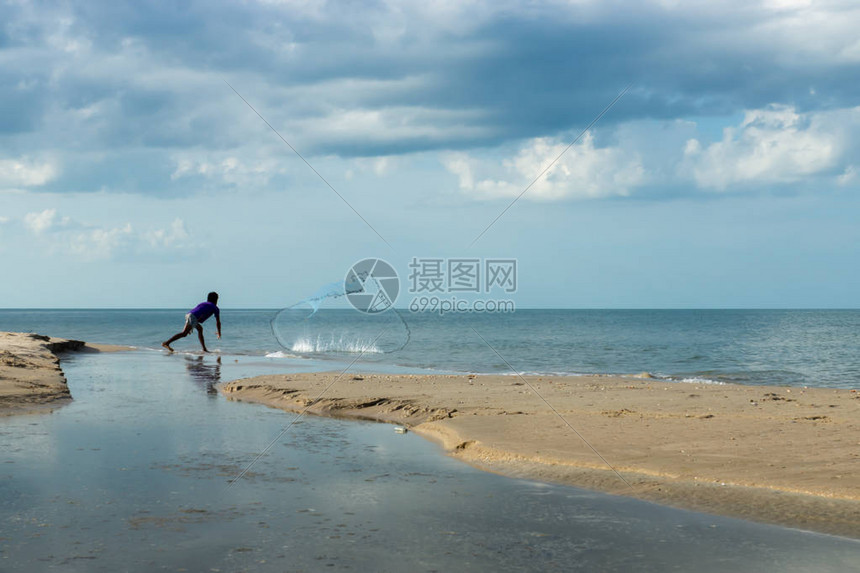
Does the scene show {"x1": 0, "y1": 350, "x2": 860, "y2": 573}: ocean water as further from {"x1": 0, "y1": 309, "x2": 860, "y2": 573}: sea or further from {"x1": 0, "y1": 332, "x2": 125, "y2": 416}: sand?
{"x1": 0, "y1": 332, "x2": 125, "y2": 416}: sand

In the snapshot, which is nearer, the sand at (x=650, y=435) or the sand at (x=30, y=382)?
the sand at (x=650, y=435)

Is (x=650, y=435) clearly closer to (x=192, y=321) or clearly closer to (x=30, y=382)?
(x=30, y=382)

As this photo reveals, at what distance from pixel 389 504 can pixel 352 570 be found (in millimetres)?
1677

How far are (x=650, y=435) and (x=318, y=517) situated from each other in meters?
5.37

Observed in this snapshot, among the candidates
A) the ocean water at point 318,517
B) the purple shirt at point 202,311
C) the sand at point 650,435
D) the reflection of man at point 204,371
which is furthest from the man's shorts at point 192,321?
the ocean water at point 318,517

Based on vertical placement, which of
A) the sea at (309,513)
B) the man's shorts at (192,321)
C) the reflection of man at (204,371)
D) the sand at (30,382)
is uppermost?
the man's shorts at (192,321)

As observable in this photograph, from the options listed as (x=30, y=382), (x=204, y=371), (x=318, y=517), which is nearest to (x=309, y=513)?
(x=318, y=517)

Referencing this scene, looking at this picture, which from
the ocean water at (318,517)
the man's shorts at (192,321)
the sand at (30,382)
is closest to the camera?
the ocean water at (318,517)

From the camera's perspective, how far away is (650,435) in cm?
962

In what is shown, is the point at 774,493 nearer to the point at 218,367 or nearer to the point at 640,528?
the point at 640,528

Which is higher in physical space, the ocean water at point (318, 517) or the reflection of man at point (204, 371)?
the ocean water at point (318, 517)

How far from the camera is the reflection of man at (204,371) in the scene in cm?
1625

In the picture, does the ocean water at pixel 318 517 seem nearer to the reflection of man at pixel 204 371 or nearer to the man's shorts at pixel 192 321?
the reflection of man at pixel 204 371

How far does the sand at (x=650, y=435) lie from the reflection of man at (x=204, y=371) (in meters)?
0.57
